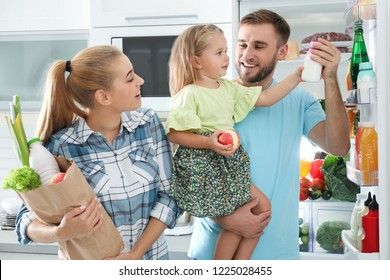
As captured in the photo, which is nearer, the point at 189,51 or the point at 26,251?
the point at 189,51

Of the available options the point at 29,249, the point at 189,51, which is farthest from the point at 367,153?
the point at 29,249

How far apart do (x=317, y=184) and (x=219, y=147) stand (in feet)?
2.88

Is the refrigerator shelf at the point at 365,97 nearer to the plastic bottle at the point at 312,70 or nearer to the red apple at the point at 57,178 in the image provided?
the plastic bottle at the point at 312,70

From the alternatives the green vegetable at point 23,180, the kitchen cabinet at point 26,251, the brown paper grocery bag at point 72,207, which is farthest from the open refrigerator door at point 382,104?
the kitchen cabinet at point 26,251

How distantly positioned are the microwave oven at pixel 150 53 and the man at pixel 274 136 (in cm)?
65

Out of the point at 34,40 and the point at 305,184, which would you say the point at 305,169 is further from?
the point at 34,40

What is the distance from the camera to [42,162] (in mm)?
859

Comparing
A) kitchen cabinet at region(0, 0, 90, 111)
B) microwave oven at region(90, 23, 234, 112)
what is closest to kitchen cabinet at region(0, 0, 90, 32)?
kitchen cabinet at region(0, 0, 90, 111)

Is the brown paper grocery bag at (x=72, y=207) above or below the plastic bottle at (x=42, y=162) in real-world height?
below

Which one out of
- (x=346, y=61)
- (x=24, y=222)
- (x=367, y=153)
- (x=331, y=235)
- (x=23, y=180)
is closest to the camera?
(x=23, y=180)

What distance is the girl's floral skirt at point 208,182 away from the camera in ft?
3.22

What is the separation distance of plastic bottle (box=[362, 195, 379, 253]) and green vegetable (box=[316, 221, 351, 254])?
0.73 metres
